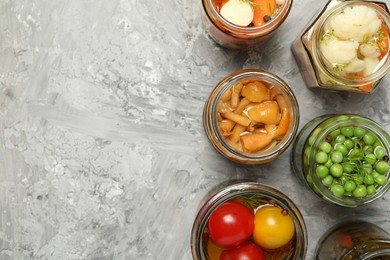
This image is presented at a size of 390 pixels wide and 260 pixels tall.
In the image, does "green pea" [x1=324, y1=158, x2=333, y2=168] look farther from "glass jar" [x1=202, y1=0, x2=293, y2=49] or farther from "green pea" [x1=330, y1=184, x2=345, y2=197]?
"glass jar" [x1=202, y1=0, x2=293, y2=49]

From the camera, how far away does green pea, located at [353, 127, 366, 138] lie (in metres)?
1.23

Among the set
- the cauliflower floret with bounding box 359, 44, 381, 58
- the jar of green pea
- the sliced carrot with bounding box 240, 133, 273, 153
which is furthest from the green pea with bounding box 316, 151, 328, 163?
the cauliflower floret with bounding box 359, 44, 381, 58

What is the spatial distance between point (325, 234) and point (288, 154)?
203mm

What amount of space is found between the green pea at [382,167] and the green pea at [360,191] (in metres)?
0.05

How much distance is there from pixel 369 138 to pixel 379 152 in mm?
35

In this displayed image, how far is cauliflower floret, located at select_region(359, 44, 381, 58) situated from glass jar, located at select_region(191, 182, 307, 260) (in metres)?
0.33

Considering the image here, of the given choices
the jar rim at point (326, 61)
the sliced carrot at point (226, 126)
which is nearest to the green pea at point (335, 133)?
the jar rim at point (326, 61)

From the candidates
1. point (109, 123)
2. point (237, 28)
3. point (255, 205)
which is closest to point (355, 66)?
point (237, 28)

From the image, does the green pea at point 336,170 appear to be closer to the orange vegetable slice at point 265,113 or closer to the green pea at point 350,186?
the green pea at point 350,186

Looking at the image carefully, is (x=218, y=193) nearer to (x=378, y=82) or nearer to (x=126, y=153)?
(x=126, y=153)

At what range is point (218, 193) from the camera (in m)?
1.23

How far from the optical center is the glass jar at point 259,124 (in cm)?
122

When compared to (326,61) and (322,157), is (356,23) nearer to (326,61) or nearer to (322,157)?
(326,61)

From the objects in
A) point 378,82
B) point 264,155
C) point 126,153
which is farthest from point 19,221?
point 378,82
